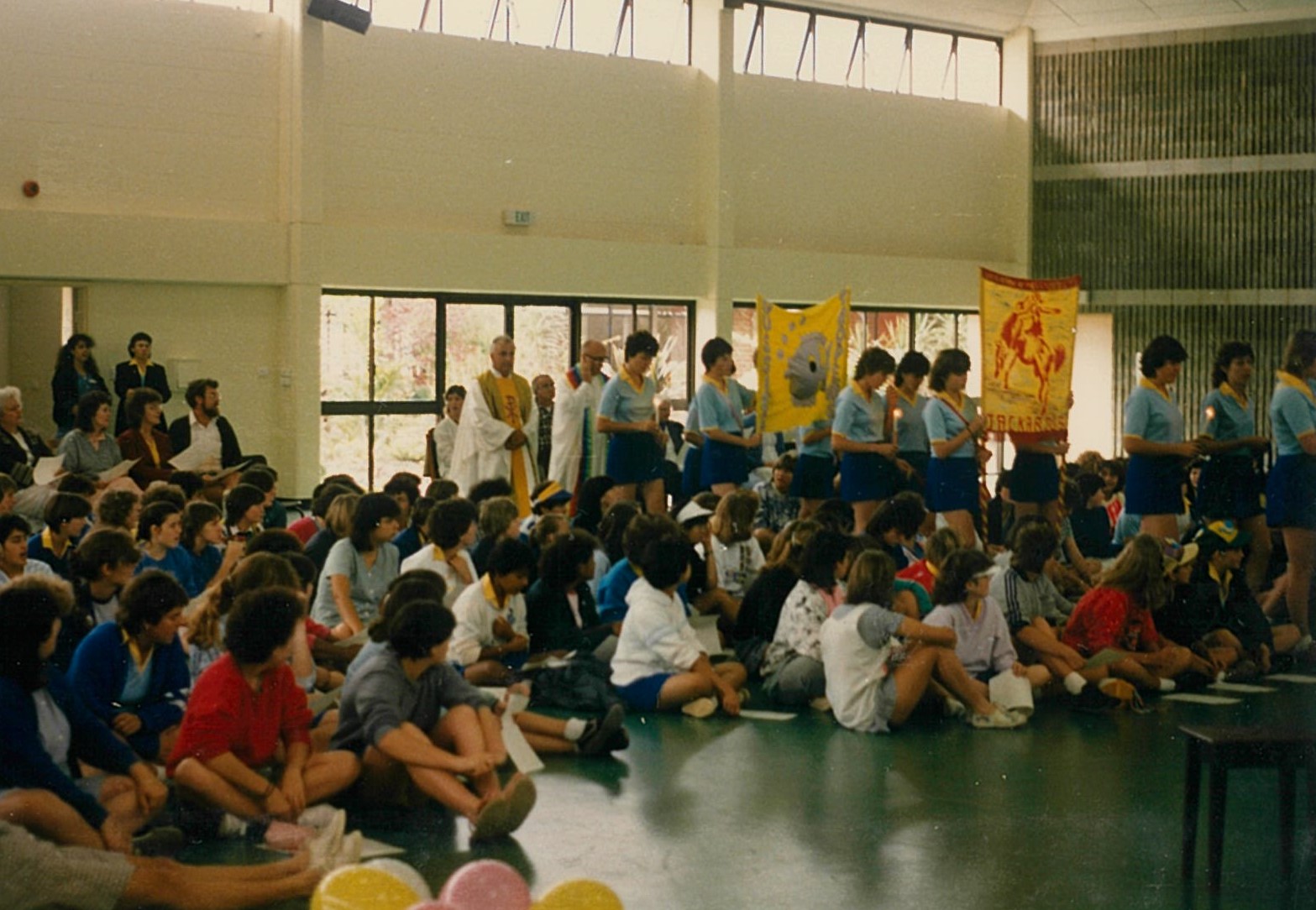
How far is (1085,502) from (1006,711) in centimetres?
398

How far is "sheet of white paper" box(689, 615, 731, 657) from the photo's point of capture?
853 cm

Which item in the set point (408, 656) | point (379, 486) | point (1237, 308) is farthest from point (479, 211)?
point (408, 656)

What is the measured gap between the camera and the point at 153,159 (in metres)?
14.6

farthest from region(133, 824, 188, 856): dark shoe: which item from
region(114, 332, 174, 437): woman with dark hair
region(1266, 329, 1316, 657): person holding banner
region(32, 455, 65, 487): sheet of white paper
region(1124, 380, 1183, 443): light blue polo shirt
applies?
region(114, 332, 174, 437): woman with dark hair

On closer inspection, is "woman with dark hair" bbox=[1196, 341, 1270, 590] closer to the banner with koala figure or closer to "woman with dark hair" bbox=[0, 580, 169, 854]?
the banner with koala figure

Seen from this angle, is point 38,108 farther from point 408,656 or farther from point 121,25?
point 408,656

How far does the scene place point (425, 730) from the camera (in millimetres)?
5633

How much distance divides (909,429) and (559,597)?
148 inches

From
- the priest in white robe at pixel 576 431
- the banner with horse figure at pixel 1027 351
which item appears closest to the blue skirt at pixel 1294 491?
the banner with horse figure at pixel 1027 351

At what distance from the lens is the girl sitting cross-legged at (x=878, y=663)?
7.14 meters

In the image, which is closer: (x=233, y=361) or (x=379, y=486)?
(x=233, y=361)

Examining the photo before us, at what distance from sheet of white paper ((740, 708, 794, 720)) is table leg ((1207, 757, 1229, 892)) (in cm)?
282

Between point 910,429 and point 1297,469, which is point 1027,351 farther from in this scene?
point 1297,469

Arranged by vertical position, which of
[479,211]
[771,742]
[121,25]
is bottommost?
[771,742]
